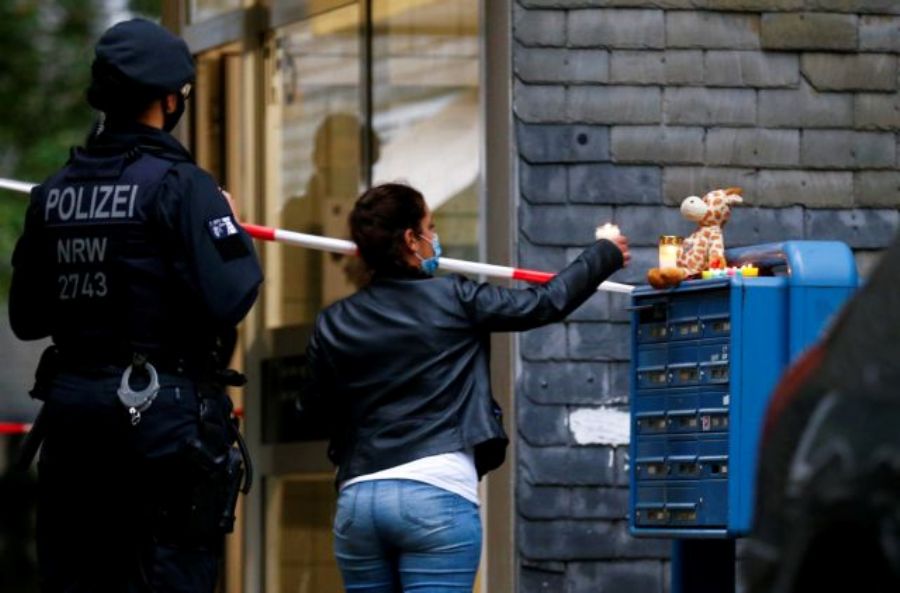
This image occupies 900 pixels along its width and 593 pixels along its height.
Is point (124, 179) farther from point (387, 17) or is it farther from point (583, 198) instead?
point (387, 17)

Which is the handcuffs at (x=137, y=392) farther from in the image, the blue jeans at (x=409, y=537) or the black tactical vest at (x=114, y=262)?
the blue jeans at (x=409, y=537)

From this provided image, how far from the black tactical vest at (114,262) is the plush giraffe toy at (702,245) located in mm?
1497

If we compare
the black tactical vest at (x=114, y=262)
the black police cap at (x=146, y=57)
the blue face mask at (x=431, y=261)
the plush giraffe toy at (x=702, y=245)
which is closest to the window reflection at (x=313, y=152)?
the plush giraffe toy at (x=702, y=245)

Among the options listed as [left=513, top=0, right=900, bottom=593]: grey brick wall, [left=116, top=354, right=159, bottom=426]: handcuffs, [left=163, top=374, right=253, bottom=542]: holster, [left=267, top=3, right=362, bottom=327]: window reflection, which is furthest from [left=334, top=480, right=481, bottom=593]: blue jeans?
[left=267, top=3, right=362, bottom=327]: window reflection

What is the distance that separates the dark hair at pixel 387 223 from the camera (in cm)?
640

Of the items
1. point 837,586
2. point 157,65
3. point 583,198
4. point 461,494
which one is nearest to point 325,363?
point 461,494

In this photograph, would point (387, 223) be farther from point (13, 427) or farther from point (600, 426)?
point (13, 427)

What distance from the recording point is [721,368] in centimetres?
650

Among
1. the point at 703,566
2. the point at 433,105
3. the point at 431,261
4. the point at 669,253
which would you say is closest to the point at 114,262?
the point at 431,261

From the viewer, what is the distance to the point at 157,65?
5930 millimetres

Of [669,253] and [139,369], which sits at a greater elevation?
[669,253]

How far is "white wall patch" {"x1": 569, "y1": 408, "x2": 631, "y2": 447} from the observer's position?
8.25 meters

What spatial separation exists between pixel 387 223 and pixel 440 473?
67 centimetres

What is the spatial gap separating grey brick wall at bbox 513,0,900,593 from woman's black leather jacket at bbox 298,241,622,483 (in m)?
1.83
